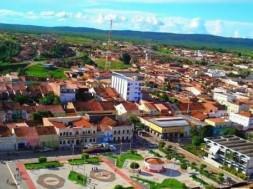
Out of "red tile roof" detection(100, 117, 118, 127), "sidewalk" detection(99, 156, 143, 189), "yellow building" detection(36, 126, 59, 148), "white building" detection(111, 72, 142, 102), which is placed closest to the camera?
"sidewalk" detection(99, 156, 143, 189)

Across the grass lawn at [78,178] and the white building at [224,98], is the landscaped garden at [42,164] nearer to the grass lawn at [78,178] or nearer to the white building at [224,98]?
the grass lawn at [78,178]

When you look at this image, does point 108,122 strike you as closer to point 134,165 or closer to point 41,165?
point 134,165

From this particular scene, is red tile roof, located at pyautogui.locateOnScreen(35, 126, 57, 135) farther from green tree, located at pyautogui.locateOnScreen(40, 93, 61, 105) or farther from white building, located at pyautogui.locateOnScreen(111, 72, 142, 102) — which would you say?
white building, located at pyautogui.locateOnScreen(111, 72, 142, 102)

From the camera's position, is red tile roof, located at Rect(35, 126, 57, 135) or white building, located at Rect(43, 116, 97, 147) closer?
red tile roof, located at Rect(35, 126, 57, 135)

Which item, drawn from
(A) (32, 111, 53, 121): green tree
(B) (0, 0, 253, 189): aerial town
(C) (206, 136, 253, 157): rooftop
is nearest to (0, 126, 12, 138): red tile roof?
(B) (0, 0, 253, 189): aerial town

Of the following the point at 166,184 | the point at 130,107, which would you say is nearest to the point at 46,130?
the point at 166,184
